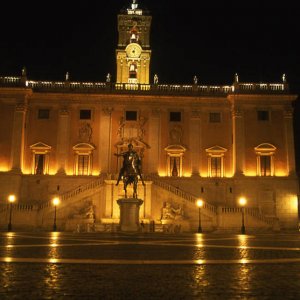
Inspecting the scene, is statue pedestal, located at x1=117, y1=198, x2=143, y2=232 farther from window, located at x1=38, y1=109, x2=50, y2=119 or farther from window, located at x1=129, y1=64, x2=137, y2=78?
window, located at x1=129, y1=64, x2=137, y2=78

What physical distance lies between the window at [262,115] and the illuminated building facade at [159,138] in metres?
0.10

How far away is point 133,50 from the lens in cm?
5209

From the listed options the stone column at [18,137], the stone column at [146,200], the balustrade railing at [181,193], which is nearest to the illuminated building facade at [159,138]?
the stone column at [18,137]

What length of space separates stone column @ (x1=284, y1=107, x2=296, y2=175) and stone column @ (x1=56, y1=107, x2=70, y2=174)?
842 inches

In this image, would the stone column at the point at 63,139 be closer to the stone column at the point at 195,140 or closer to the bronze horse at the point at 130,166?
the stone column at the point at 195,140

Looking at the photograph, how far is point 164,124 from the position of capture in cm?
4584

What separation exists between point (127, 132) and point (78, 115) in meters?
5.22

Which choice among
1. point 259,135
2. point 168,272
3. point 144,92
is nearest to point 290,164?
point 259,135

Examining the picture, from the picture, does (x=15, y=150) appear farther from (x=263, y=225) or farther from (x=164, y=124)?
(x=263, y=225)

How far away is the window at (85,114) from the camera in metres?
45.8

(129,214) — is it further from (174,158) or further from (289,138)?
(289,138)

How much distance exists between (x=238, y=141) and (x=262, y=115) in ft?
12.4

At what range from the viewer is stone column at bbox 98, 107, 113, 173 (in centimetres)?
4438

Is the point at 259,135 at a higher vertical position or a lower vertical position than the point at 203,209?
higher
